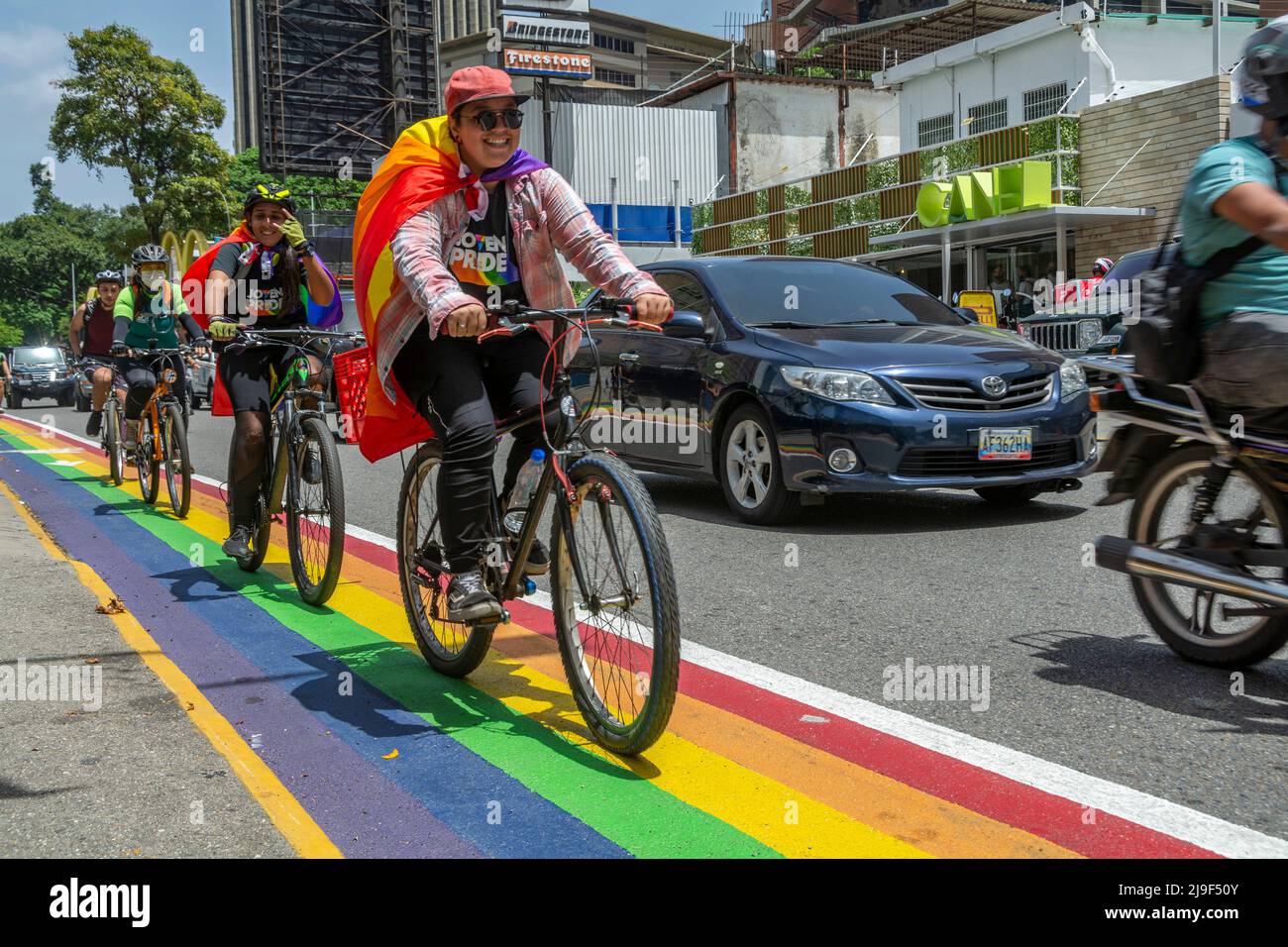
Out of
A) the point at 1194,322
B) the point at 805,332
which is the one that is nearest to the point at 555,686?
the point at 1194,322

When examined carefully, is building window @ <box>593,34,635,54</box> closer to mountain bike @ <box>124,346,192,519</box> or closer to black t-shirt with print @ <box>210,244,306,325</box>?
mountain bike @ <box>124,346,192,519</box>

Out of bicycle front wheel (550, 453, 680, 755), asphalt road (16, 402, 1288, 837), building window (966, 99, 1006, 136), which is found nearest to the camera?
bicycle front wheel (550, 453, 680, 755)

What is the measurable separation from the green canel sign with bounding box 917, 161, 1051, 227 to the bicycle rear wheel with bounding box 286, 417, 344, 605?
1930 centimetres

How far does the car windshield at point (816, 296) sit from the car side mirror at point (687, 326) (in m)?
0.35

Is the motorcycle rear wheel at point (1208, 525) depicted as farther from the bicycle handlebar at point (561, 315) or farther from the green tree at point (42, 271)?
the green tree at point (42, 271)

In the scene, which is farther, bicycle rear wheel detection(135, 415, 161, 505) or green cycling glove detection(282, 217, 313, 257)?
bicycle rear wheel detection(135, 415, 161, 505)

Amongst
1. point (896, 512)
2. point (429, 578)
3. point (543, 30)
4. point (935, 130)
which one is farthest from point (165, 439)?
point (543, 30)

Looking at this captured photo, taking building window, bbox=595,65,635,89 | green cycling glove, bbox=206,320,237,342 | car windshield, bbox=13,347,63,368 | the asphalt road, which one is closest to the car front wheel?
the asphalt road

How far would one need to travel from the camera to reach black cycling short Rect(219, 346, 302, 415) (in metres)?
6.80

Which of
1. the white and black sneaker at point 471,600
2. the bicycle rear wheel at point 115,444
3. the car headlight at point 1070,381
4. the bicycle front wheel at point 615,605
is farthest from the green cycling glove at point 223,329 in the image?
the bicycle rear wheel at point 115,444

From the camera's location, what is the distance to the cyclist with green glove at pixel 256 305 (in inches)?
268

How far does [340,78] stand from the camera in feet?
249
